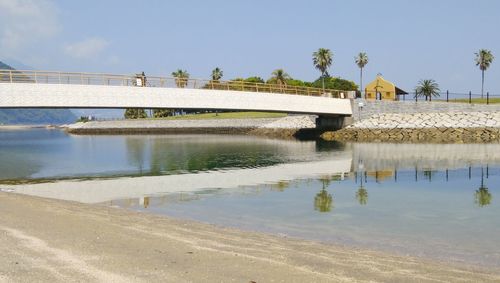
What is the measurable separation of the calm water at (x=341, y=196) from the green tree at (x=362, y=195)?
0.12 ft

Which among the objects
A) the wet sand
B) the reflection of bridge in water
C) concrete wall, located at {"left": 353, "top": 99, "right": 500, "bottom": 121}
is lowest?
the reflection of bridge in water

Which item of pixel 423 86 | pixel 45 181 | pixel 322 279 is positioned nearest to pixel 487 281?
pixel 322 279

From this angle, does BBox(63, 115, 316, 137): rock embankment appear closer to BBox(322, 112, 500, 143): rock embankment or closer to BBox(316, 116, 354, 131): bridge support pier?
BBox(316, 116, 354, 131): bridge support pier

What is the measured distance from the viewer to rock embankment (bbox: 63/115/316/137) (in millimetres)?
83875

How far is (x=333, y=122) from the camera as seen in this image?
69375 millimetres

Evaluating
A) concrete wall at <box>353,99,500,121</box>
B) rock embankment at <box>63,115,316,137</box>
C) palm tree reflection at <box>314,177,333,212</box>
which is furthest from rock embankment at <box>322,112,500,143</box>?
palm tree reflection at <box>314,177,333,212</box>

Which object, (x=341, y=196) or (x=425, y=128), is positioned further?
(x=425, y=128)

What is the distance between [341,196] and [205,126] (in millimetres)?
85681

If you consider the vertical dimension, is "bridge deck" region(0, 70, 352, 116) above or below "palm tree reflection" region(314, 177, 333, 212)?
above

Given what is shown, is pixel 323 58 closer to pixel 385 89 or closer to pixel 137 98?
pixel 385 89

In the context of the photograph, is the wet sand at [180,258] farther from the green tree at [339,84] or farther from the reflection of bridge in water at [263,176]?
the green tree at [339,84]

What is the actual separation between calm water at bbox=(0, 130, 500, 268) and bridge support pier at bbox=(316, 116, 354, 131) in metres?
29.2

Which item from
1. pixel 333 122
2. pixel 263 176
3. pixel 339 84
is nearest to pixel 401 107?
pixel 333 122

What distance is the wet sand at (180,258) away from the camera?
24.8ft
